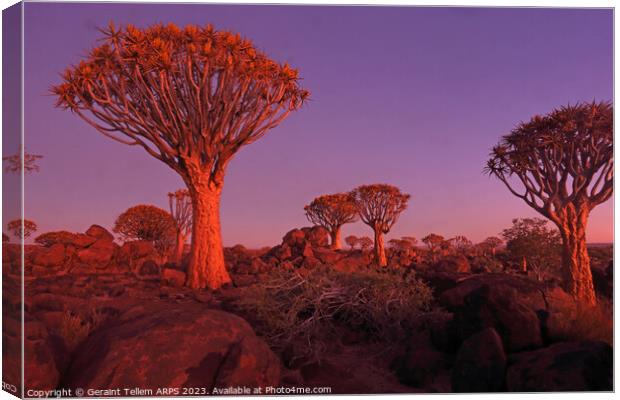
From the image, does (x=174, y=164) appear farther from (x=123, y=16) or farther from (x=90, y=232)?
(x=90, y=232)

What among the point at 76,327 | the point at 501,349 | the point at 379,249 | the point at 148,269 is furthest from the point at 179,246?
the point at 501,349

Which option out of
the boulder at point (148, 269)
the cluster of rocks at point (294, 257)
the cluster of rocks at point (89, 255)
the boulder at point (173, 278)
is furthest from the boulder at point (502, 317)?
the boulder at point (148, 269)

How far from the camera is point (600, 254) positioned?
7730 mm

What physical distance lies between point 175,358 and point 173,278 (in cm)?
444

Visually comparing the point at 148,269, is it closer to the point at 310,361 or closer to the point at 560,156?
the point at 310,361

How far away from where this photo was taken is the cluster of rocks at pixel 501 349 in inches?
226

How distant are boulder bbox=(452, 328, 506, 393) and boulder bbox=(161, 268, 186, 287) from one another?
5652 millimetres

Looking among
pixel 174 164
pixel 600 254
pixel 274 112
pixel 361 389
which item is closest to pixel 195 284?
pixel 174 164

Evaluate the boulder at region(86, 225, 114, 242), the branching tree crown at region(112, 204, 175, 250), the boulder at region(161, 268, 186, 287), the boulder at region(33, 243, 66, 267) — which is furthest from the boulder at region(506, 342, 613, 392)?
the branching tree crown at region(112, 204, 175, 250)

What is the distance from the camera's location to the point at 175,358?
18.2ft

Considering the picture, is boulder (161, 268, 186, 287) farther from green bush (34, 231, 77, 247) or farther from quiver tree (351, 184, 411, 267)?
quiver tree (351, 184, 411, 267)

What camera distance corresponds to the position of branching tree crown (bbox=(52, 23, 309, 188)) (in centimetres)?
820

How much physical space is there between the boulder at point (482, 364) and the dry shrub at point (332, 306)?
1280 mm

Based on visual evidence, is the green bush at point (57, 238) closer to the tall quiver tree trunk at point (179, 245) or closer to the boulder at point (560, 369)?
the tall quiver tree trunk at point (179, 245)
